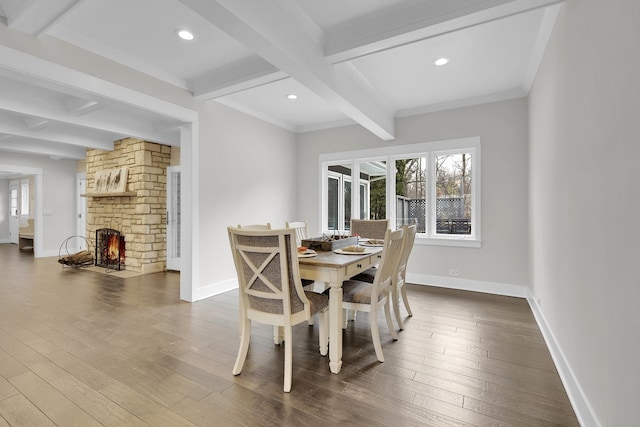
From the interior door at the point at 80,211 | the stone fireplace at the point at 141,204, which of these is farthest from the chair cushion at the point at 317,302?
the interior door at the point at 80,211

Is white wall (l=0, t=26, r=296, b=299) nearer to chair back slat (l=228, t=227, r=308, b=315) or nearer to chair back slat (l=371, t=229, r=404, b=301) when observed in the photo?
chair back slat (l=228, t=227, r=308, b=315)

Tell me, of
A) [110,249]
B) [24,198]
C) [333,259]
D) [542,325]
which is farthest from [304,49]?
[24,198]

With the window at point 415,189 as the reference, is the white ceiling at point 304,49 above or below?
above

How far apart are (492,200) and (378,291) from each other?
8.85 feet

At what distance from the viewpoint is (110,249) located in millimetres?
6008

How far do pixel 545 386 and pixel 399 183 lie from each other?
3343mm

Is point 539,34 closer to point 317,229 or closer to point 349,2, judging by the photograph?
point 349,2

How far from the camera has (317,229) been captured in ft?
18.3

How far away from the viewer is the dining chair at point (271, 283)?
6.23ft

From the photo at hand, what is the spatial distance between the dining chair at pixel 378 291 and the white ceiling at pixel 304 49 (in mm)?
1582

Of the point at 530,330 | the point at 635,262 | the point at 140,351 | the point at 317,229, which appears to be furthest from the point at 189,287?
the point at 635,262

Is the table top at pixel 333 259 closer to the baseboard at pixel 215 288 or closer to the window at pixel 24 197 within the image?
the baseboard at pixel 215 288

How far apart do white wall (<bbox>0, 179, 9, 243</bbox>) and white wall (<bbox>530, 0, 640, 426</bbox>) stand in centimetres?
1407

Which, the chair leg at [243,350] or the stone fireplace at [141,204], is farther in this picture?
the stone fireplace at [141,204]
